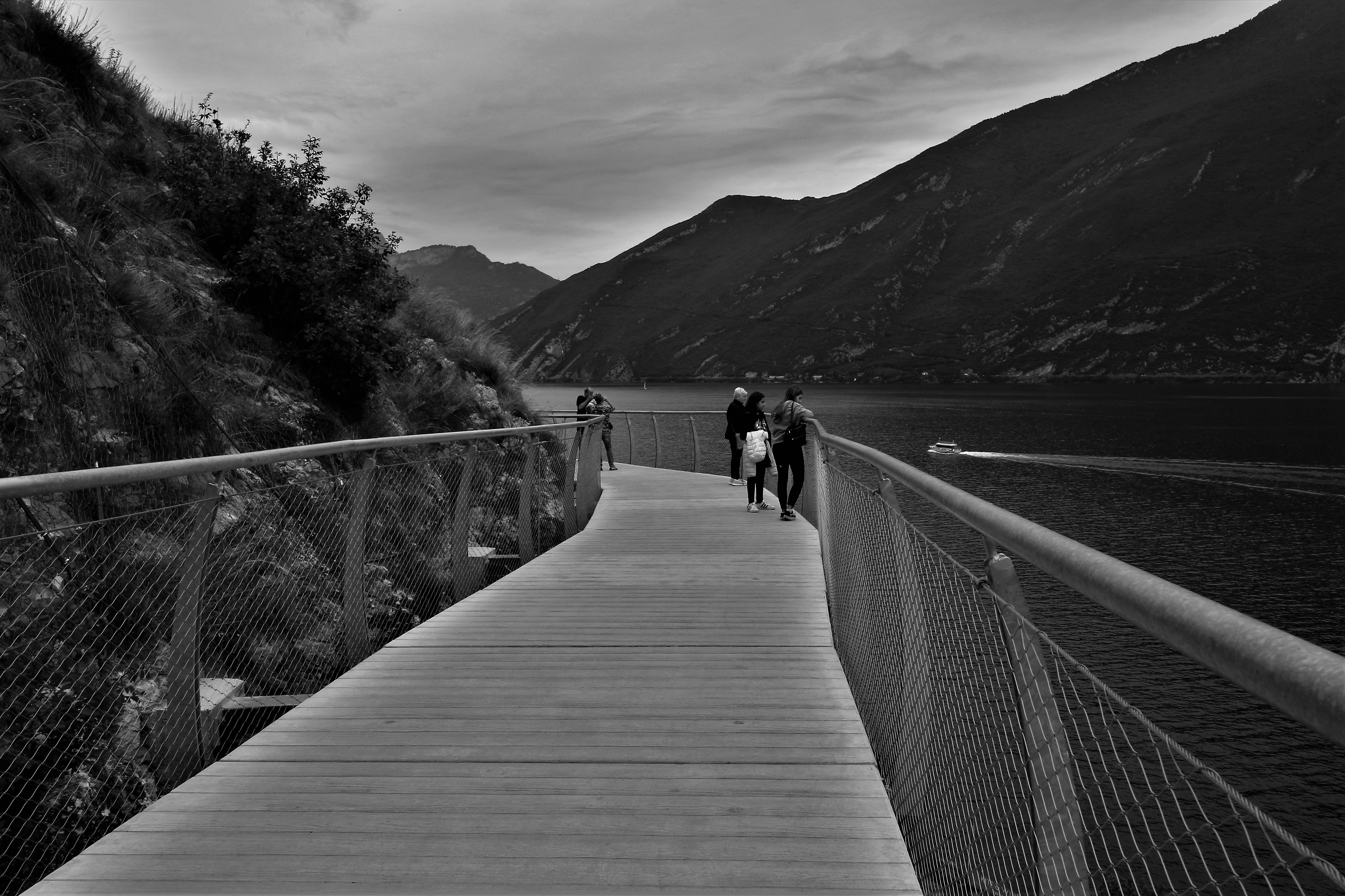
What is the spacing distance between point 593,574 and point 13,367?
4278 mm

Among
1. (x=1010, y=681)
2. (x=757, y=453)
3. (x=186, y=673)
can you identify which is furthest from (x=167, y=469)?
(x=757, y=453)

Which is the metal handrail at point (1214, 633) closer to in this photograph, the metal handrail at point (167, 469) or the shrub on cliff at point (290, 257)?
the metal handrail at point (167, 469)

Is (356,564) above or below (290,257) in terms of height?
below

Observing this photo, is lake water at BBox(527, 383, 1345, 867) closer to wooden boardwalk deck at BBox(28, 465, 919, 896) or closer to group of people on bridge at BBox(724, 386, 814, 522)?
group of people on bridge at BBox(724, 386, 814, 522)

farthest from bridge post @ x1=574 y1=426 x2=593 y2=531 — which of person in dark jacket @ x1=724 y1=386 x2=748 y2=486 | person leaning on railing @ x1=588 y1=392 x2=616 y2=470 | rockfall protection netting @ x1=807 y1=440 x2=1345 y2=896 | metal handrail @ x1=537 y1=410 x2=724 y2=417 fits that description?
rockfall protection netting @ x1=807 y1=440 x2=1345 y2=896

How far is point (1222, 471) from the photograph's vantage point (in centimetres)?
4697

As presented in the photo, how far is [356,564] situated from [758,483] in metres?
7.81

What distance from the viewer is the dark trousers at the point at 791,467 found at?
1086 centimetres

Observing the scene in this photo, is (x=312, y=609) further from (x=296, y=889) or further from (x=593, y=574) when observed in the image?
(x=296, y=889)

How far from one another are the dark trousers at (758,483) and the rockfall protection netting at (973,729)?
13.7 feet

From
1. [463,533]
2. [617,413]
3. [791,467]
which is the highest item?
[617,413]

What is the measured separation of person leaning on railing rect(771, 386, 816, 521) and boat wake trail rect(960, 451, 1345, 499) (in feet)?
126

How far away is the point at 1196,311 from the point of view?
531ft

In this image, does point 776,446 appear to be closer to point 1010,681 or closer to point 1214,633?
point 1010,681
